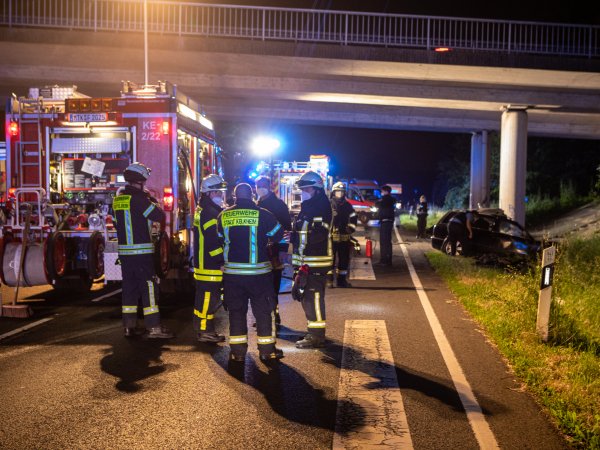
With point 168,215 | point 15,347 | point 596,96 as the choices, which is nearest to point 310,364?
point 15,347

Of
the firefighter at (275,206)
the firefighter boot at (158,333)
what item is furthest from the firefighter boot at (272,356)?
the firefighter boot at (158,333)

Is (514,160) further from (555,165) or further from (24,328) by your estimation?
(24,328)

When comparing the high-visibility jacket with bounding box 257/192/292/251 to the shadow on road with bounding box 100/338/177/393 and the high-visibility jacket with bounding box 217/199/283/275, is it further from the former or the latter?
the shadow on road with bounding box 100/338/177/393

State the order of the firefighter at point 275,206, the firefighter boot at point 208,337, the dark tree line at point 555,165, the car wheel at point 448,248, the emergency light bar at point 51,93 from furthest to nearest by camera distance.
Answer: the dark tree line at point 555,165
the car wheel at point 448,248
the emergency light bar at point 51,93
the firefighter at point 275,206
the firefighter boot at point 208,337

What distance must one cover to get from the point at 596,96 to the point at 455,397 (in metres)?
19.6

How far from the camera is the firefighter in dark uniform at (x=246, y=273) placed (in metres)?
6.64

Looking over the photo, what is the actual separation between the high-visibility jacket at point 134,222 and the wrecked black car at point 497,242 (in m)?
9.80

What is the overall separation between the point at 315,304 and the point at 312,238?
2.38ft

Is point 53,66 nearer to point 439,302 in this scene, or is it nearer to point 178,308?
point 178,308

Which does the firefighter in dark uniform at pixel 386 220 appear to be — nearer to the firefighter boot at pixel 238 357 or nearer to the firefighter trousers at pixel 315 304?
the firefighter trousers at pixel 315 304

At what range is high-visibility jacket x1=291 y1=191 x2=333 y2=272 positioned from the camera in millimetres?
7551

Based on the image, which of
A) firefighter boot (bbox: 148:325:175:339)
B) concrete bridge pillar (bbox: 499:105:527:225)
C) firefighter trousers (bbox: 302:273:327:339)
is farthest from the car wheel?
firefighter boot (bbox: 148:325:175:339)

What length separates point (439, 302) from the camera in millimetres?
10641

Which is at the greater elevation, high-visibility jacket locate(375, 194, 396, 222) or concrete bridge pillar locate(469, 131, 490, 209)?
concrete bridge pillar locate(469, 131, 490, 209)
